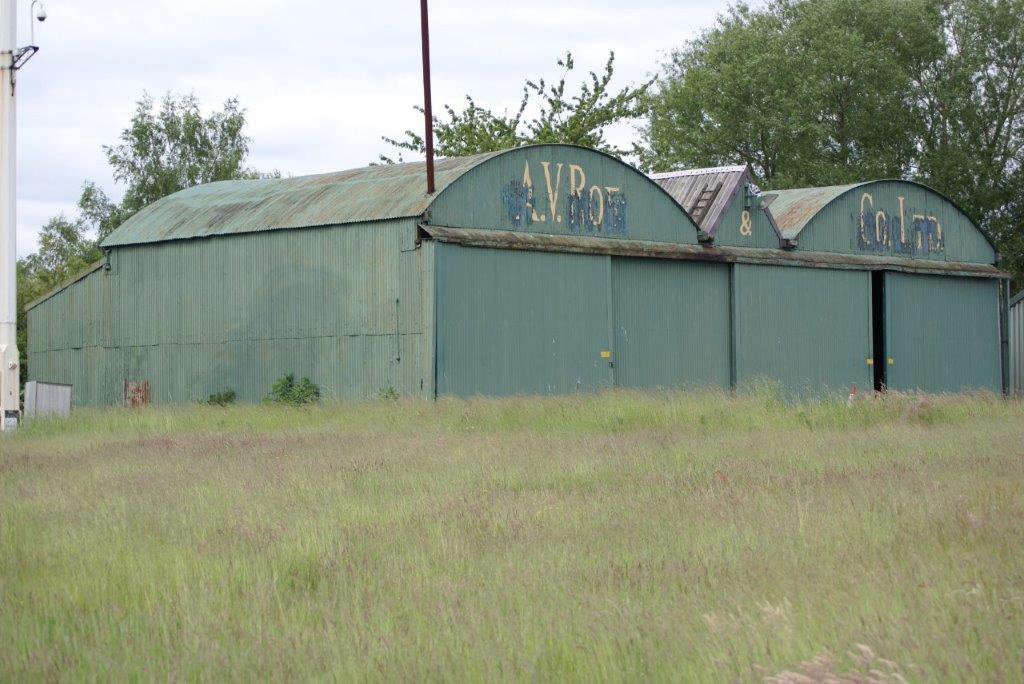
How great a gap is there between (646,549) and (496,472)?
427cm

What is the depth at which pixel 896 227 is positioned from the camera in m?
34.2

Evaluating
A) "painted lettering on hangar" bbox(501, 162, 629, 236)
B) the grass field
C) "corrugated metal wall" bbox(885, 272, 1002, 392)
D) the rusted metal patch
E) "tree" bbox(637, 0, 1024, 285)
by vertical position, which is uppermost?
"tree" bbox(637, 0, 1024, 285)

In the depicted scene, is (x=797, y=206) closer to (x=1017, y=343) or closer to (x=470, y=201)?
(x=1017, y=343)

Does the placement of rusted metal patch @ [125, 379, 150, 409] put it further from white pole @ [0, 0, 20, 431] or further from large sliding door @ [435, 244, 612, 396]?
large sliding door @ [435, 244, 612, 396]

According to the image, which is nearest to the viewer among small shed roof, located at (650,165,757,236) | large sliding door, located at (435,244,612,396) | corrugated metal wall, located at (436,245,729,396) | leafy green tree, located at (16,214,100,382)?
large sliding door, located at (435,244,612,396)

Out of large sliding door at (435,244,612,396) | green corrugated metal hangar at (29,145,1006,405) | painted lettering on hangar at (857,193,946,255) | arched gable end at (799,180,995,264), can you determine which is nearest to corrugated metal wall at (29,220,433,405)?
green corrugated metal hangar at (29,145,1006,405)

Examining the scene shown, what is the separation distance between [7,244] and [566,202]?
1052 cm

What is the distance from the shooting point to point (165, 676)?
6324mm

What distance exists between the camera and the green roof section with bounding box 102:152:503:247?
24.3 metres

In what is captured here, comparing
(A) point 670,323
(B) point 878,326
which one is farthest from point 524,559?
(B) point 878,326

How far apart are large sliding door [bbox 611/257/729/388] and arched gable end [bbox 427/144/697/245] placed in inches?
30.8

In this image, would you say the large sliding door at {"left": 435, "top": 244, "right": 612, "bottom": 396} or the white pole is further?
the large sliding door at {"left": 435, "top": 244, "right": 612, "bottom": 396}

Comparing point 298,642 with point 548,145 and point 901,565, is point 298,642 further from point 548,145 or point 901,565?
point 548,145

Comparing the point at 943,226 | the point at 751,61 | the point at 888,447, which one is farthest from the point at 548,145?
the point at 751,61
